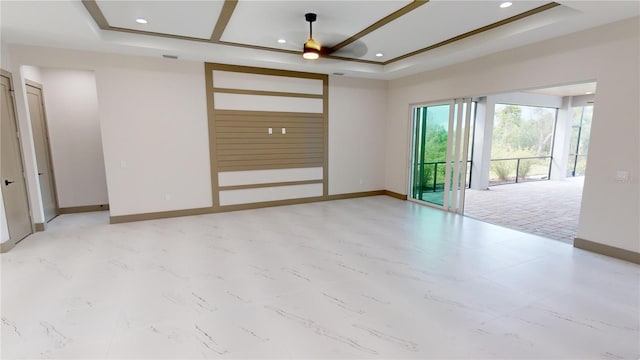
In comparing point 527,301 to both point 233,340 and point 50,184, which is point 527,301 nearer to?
point 233,340

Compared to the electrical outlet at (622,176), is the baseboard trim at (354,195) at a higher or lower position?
lower

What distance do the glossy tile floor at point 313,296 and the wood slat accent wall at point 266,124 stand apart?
1.77 meters

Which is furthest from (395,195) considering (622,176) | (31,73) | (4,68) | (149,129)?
(31,73)

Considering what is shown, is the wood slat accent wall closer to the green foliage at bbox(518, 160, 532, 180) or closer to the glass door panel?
the glass door panel

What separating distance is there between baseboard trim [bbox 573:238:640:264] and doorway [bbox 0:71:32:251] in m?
7.60

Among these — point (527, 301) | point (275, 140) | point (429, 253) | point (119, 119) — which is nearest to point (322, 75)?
point (275, 140)

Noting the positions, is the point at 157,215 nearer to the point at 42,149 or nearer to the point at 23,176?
the point at 23,176

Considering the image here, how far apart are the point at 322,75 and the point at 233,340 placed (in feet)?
18.2

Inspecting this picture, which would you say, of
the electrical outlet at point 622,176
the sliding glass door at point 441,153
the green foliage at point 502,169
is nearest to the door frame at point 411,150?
the sliding glass door at point 441,153

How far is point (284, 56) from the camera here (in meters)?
5.48

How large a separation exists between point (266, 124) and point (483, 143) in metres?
6.29

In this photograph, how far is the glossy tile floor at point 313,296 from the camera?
7.19 ft

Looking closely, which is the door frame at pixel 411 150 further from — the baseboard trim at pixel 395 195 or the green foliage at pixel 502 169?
the green foliage at pixel 502 169

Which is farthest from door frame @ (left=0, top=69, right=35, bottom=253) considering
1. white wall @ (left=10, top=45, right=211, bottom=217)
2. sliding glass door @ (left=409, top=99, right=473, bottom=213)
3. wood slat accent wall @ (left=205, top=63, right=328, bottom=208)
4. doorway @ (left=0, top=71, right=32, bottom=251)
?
sliding glass door @ (left=409, top=99, right=473, bottom=213)
